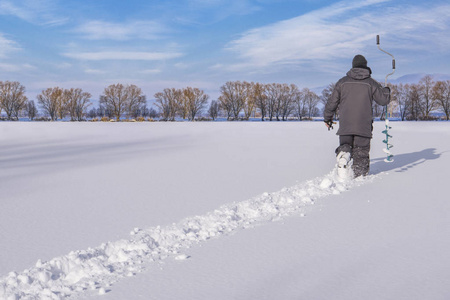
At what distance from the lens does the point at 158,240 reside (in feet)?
14.1

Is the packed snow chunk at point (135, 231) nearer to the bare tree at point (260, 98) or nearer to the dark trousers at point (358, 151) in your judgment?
the dark trousers at point (358, 151)

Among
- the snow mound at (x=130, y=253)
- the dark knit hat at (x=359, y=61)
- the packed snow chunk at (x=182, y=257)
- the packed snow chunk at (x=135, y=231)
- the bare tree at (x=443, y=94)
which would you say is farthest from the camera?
the bare tree at (x=443, y=94)

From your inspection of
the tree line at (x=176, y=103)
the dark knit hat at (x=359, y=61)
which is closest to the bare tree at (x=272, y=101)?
the tree line at (x=176, y=103)

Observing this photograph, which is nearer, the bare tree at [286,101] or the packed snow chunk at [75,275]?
the packed snow chunk at [75,275]

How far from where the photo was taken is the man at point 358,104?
796cm

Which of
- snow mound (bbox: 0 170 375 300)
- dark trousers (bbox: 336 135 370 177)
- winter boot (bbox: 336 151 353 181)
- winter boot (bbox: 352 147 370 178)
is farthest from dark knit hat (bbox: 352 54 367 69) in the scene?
snow mound (bbox: 0 170 375 300)

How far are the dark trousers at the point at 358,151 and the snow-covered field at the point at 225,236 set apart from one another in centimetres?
35

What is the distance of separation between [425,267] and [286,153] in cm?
998

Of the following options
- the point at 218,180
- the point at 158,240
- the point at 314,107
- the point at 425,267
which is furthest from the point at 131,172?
the point at 314,107

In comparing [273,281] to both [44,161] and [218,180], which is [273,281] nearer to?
[218,180]

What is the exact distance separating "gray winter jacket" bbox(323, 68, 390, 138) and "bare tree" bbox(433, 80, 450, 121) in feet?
273

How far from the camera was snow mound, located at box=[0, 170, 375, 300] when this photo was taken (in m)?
3.18

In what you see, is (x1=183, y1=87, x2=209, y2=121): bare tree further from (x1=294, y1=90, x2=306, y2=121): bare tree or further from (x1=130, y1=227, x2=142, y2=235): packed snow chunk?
(x1=130, y1=227, x2=142, y2=235): packed snow chunk

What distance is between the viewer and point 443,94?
3287 inches
